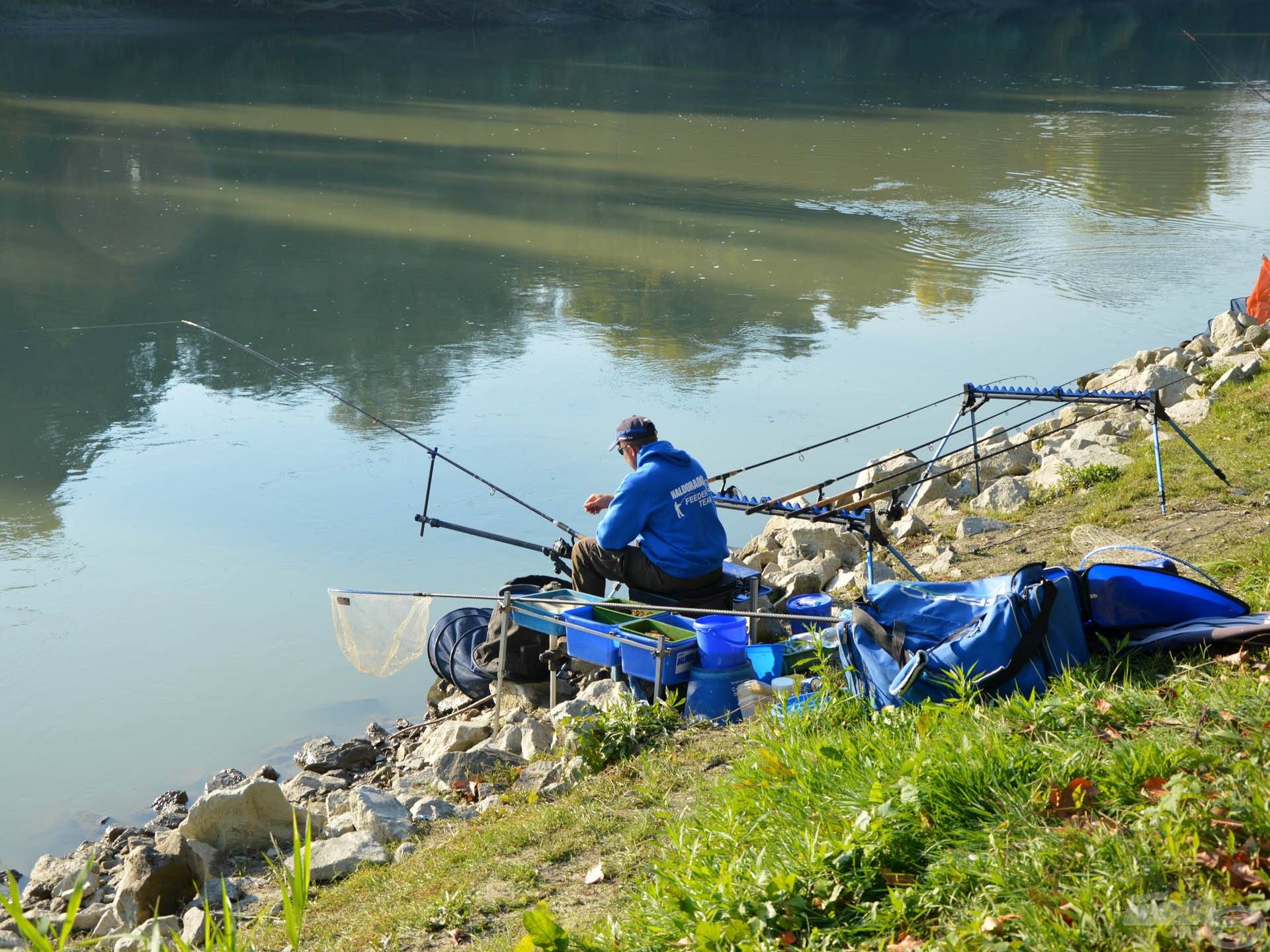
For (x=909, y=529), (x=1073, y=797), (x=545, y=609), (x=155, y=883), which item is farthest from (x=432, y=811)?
(x=909, y=529)

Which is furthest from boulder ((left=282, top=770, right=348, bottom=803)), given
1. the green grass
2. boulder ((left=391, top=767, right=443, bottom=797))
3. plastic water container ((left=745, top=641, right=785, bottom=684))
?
the green grass

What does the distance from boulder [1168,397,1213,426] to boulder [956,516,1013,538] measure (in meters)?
1.86

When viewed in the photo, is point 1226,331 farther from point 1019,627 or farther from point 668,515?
point 1019,627

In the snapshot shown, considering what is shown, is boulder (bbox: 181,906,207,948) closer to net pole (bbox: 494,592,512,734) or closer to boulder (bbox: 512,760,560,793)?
boulder (bbox: 512,760,560,793)

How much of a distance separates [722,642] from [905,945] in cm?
237

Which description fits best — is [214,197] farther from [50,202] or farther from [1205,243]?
[1205,243]

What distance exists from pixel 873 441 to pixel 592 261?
248 inches

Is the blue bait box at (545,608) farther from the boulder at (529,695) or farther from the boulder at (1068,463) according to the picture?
the boulder at (1068,463)

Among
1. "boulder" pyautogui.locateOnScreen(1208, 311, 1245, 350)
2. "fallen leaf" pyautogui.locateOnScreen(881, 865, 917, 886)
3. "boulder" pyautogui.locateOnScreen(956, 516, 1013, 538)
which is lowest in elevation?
"boulder" pyautogui.locateOnScreen(956, 516, 1013, 538)

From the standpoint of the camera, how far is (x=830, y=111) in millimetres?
28688

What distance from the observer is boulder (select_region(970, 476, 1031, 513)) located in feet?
24.7

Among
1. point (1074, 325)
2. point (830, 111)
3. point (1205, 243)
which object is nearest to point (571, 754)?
point (1074, 325)

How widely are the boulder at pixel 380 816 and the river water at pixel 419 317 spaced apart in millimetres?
1699

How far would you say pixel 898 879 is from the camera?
2918 mm
